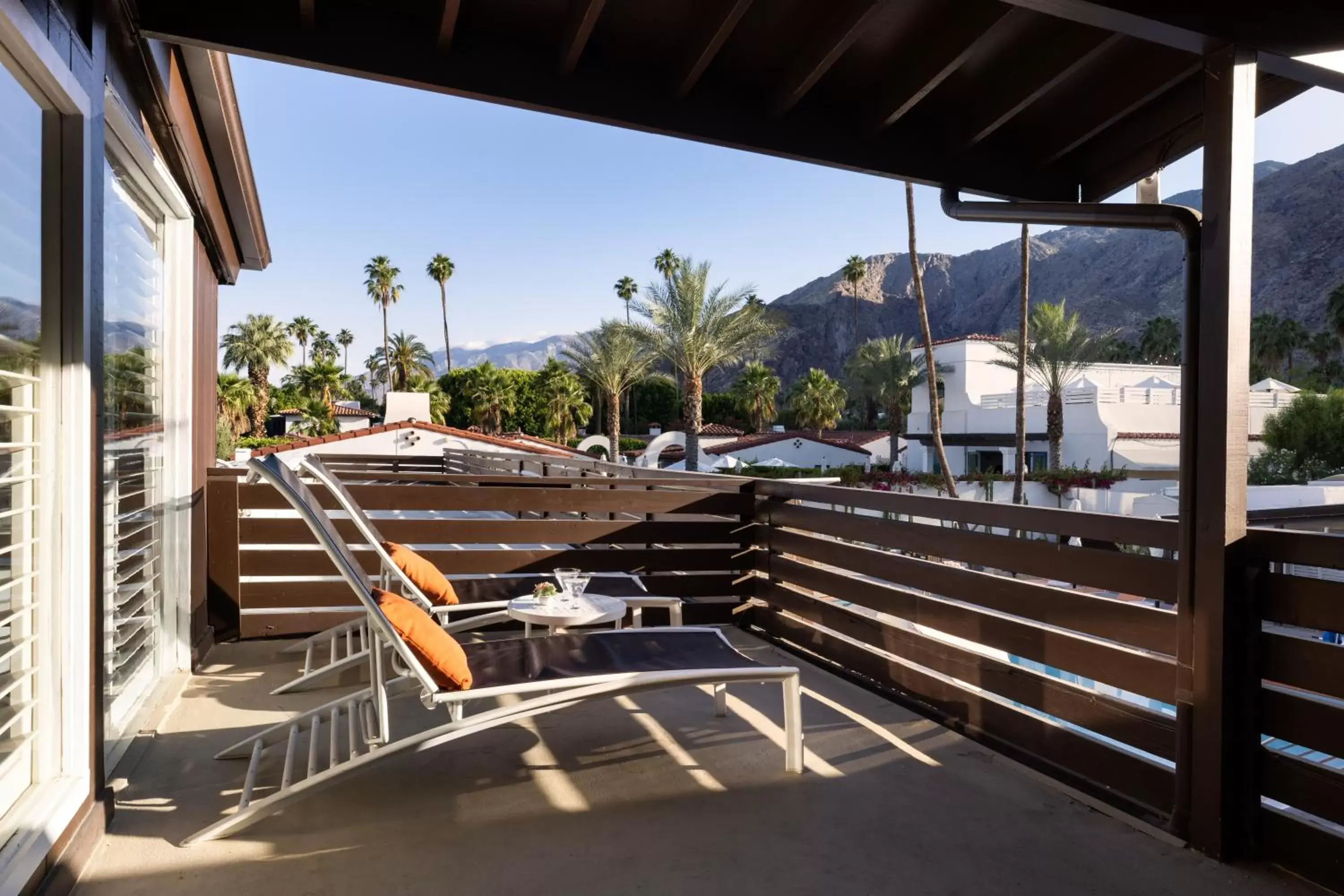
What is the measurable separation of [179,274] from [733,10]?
128 inches

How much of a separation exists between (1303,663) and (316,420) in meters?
38.1

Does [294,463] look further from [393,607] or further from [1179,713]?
[1179,713]

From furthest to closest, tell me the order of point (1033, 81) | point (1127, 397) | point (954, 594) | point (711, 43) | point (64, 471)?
point (1127, 397) → point (954, 594) → point (1033, 81) → point (711, 43) → point (64, 471)

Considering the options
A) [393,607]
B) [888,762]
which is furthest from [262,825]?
[888,762]

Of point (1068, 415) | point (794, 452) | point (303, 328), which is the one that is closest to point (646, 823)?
point (1068, 415)

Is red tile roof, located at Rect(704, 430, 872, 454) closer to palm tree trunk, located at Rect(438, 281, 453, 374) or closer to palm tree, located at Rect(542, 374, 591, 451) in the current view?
palm tree, located at Rect(542, 374, 591, 451)

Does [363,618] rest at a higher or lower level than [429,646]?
lower

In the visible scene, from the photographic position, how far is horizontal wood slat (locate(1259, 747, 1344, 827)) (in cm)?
246

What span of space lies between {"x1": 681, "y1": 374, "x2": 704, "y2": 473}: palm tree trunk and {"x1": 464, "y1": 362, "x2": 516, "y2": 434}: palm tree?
692 inches

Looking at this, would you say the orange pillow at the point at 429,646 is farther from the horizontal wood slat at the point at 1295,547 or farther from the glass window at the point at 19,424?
the horizontal wood slat at the point at 1295,547

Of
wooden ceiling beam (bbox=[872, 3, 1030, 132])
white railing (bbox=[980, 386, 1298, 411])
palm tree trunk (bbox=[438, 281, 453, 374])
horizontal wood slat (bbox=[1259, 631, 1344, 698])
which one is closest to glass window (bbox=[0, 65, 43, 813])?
wooden ceiling beam (bbox=[872, 3, 1030, 132])

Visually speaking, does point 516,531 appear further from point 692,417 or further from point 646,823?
point 692,417

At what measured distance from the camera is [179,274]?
4504 mm

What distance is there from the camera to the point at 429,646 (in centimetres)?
283
